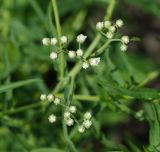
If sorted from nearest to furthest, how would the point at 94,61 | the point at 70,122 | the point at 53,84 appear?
the point at 70,122
the point at 94,61
the point at 53,84

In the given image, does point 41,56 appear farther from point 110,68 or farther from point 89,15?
point 89,15

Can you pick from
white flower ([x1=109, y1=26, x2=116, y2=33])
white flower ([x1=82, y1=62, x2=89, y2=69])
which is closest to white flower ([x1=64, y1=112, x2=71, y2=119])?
white flower ([x1=82, y1=62, x2=89, y2=69])

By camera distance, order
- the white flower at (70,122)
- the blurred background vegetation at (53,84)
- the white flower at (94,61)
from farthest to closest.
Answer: the blurred background vegetation at (53,84), the white flower at (94,61), the white flower at (70,122)

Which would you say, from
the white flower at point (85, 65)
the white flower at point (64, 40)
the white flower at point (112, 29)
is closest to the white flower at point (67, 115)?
the white flower at point (85, 65)

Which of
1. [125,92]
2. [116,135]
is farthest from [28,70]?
[125,92]

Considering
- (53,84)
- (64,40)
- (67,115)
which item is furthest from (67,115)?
(53,84)

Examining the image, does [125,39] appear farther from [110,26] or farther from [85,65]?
[85,65]

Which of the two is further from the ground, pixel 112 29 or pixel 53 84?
pixel 112 29

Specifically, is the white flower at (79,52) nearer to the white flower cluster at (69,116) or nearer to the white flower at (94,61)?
the white flower at (94,61)
